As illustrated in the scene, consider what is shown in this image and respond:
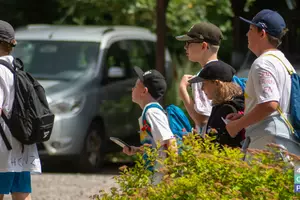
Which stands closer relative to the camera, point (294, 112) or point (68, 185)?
point (294, 112)

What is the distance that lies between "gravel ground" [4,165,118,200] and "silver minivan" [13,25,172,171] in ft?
0.97

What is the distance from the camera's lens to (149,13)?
1973cm

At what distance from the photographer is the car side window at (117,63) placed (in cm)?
1358

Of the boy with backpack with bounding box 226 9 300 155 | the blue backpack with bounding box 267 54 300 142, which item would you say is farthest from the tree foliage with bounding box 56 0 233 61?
the blue backpack with bounding box 267 54 300 142

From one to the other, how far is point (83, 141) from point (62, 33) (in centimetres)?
213

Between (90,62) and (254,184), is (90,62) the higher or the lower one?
the lower one

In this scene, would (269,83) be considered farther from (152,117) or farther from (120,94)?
(120,94)

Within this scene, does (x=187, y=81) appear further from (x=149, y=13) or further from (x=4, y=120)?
(x=149, y=13)

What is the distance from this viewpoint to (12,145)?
262 inches

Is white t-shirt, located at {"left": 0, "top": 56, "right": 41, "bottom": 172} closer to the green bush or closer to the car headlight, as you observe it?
the green bush

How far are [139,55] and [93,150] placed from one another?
2.13m

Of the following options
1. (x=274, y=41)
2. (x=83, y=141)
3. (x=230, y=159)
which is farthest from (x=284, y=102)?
(x=83, y=141)

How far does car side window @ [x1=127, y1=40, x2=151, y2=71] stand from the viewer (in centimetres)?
1447

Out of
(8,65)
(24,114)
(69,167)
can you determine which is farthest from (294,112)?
(69,167)
